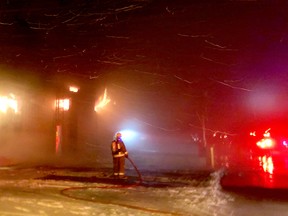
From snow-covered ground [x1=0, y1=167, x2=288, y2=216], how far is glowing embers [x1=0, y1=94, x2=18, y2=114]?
9.05 m

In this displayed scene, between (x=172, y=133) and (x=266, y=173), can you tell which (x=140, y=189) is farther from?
(x=172, y=133)

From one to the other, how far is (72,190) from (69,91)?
57.0ft

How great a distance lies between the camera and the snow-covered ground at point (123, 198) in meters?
7.46

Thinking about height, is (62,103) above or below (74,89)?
below

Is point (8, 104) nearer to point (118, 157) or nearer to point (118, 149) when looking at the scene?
point (118, 149)

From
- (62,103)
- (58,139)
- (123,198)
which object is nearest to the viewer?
(123,198)

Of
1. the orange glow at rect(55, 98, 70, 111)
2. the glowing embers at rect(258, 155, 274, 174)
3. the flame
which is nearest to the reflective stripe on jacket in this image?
the glowing embers at rect(258, 155, 274, 174)

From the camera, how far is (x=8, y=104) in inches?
832

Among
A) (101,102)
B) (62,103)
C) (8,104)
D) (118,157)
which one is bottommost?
(118,157)

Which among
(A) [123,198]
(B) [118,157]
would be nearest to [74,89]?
(B) [118,157]

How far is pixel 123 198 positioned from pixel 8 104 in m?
14.3

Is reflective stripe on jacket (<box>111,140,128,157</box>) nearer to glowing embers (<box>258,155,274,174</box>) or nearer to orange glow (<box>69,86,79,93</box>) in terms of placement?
glowing embers (<box>258,155,274,174</box>)

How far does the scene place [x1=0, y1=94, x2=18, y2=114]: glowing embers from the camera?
2067 centimetres

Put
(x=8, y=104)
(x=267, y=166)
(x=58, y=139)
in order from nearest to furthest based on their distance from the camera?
Result: (x=267, y=166)
(x=8, y=104)
(x=58, y=139)
